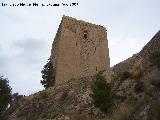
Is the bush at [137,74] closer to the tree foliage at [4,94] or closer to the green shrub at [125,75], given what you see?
the green shrub at [125,75]

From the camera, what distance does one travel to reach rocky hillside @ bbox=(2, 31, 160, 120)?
23106 mm

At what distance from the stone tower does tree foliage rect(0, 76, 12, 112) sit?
6.64 m

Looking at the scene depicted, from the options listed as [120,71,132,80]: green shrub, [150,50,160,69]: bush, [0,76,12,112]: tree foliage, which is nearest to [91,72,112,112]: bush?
[150,50,160,69]: bush

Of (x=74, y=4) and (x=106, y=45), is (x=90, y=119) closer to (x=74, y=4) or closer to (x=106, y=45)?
(x=74, y=4)

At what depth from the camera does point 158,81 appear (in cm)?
1752

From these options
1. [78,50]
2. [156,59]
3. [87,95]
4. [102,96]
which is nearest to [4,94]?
[87,95]

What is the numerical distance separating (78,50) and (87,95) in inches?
579

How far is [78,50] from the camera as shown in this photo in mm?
43312

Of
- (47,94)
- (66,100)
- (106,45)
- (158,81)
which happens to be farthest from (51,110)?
(106,45)

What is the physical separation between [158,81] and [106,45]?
29.6 metres

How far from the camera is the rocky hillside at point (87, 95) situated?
23.1 m

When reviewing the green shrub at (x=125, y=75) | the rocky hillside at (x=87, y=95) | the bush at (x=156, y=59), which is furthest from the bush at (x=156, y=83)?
the green shrub at (x=125, y=75)

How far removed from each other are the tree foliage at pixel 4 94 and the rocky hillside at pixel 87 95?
97 cm

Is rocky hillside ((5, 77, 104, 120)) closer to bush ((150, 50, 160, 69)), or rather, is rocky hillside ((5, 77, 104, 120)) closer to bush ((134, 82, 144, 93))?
bush ((134, 82, 144, 93))
